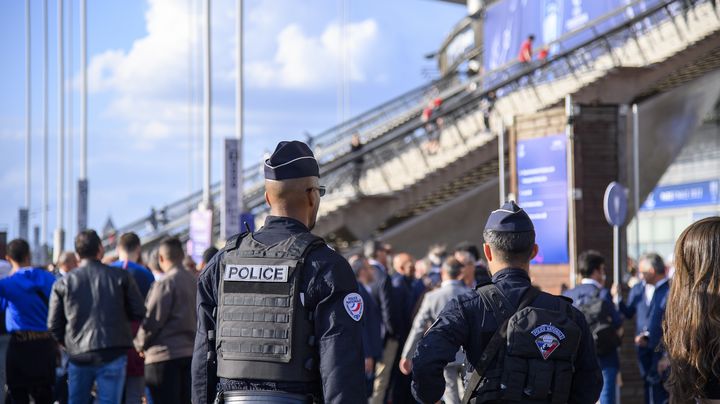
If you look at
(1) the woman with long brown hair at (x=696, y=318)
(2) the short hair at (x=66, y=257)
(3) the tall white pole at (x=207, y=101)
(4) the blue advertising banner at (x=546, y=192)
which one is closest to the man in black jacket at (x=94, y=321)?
(2) the short hair at (x=66, y=257)

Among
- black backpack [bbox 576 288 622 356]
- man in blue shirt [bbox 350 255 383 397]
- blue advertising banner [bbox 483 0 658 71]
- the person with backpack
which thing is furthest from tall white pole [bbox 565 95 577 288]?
blue advertising banner [bbox 483 0 658 71]

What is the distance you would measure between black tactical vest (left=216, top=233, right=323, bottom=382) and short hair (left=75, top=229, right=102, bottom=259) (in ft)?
15.6

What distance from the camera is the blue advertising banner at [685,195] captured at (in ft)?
102

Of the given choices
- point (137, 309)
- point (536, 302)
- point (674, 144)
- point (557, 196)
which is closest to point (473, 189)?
point (674, 144)

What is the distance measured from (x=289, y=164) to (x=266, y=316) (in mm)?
692

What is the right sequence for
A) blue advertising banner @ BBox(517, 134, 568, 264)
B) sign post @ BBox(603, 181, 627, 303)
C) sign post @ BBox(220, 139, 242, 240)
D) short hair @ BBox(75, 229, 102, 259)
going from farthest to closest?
sign post @ BBox(220, 139, 242, 240) < blue advertising banner @ BBox(517, 134, 568, 264) < sign post @ BBox(603, 181, 627, 303) < short hair @ BBox(75, 229, 102, 259)

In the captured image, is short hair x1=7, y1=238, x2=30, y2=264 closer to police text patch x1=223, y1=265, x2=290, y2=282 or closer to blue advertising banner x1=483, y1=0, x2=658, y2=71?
police text patch x1=223, y1=265, x2=290, y2=282

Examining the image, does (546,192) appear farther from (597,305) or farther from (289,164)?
(289,164)

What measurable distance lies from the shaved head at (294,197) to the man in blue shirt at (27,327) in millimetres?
5847

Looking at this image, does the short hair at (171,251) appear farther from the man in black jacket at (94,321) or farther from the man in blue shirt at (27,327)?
the man in blue shirt at (27,327)

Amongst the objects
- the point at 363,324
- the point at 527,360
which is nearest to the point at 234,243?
the point at 363,324

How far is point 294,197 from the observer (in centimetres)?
458

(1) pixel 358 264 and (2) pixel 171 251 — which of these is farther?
(1) pixel 358 264

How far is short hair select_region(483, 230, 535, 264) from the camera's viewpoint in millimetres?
4926
